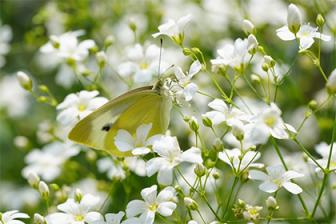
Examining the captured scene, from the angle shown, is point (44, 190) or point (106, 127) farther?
point (106, 127)

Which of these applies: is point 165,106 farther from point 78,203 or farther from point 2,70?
point 2,70

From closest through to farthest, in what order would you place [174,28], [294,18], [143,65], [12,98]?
1. [294,18]
2. [174,28]
3. [143,65]
4. [12,98]

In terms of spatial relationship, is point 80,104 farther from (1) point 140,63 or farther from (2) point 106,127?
(1) point 140,63

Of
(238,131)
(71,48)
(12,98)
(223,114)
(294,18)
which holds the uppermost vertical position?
(12,98)

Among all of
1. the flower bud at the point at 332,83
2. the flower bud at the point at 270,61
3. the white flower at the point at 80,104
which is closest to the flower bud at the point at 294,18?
the flower bud at the point at 270,61

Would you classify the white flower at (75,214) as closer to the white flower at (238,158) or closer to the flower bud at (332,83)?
the white flower at (238,158)

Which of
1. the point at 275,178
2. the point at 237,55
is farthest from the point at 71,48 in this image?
the point at 275,178
